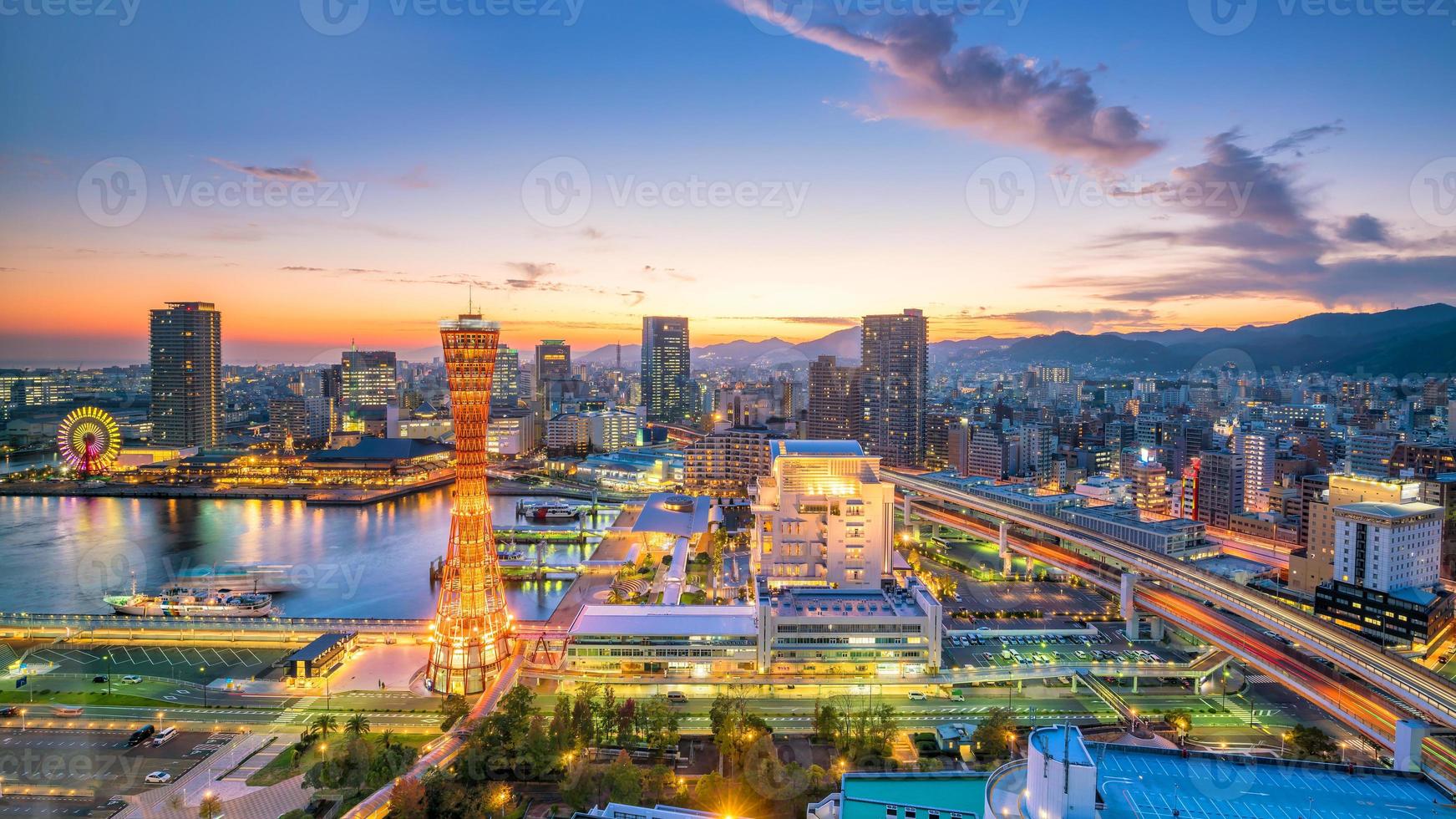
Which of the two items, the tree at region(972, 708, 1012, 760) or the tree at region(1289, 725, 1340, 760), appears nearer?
the tree at region(1289, 725, 1340, 760)

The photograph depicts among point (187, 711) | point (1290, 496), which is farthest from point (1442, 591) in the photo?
point (187, 711)

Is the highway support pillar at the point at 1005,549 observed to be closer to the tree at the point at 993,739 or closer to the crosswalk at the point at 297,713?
the tree at the point at 993,739

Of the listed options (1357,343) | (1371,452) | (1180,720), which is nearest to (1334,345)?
(1357,343)

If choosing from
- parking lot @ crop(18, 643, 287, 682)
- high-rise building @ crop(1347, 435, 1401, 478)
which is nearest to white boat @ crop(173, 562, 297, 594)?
parking lot @ crop(18, 643, 287, 682)

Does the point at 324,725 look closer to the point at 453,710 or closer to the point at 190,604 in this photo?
the point at 453,710

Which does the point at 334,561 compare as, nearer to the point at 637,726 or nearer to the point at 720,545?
the point at 720,545

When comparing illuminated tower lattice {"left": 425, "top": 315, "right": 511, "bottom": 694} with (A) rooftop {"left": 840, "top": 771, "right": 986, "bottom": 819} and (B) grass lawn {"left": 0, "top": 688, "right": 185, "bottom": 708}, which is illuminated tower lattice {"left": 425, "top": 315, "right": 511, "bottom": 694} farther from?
(A) rooftop {"left": 840, "top": 771, "right": 986, "bottom": 819}
